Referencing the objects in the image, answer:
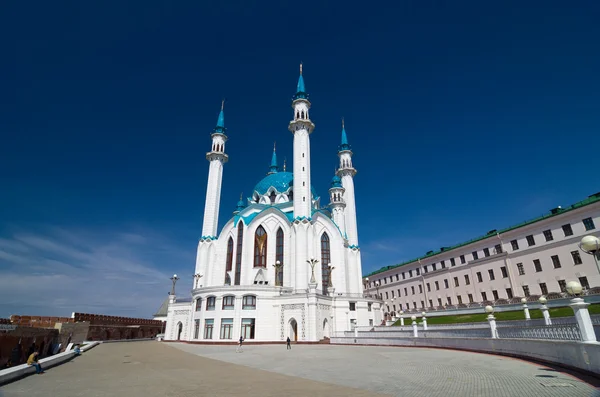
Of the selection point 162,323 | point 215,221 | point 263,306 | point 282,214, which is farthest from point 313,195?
point 162,323

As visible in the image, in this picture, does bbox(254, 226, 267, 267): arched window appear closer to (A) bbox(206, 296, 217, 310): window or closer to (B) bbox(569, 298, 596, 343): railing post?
(A) bbox(206, 296, 217, 310): window

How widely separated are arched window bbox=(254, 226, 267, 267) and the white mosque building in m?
0.13

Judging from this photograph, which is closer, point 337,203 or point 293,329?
point 293,329

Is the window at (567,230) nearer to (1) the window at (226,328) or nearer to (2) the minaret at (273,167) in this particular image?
(1) the window at (226,328)

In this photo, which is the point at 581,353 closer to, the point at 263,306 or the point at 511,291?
the point at 263,306

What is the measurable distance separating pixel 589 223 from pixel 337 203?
2953cm

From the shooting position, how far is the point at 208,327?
35.8 metres

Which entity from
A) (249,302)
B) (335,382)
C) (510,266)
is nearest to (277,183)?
(249,302)

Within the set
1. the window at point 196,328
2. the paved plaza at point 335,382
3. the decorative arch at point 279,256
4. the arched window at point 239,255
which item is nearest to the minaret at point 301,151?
the decorative arch at point 279,256

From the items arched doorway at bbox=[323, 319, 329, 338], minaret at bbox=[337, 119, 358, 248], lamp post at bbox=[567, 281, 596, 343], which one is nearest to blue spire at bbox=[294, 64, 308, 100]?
minaret at bbox=[337, 119, 358, 248]

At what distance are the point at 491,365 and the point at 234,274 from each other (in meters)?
35.0

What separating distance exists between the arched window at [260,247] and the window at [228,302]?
7.78 m

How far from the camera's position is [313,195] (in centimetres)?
5628

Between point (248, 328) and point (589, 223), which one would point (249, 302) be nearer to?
point (248, 328)
